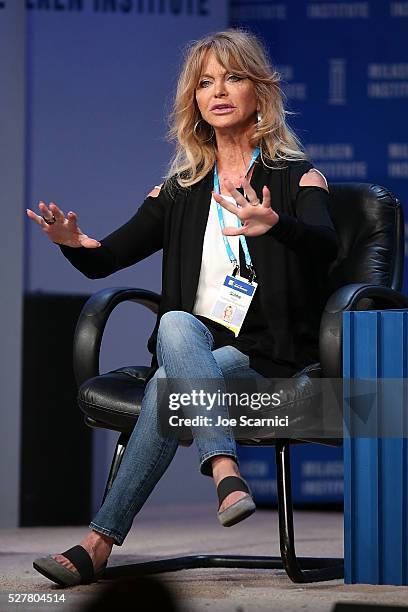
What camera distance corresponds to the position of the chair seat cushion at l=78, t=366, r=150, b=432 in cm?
257

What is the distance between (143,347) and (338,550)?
1454 millimetres

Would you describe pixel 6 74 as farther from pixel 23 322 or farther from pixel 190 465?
pixel 190 465

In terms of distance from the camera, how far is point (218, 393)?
2.40 metres

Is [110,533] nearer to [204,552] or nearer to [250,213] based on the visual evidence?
[250,213]

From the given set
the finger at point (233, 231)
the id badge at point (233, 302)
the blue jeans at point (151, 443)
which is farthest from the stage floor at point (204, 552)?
the finger at point (233, 231)

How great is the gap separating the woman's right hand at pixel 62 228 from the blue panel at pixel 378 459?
2.26 ft

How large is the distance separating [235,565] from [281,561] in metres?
0.14

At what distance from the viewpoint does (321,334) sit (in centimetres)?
252

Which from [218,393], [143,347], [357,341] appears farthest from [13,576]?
[143,347]

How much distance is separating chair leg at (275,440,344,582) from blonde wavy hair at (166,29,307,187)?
754 mm

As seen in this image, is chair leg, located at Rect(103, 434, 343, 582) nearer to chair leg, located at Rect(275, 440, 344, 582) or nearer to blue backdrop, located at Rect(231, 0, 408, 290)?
chair leg, located at Rect(275, 440, 344, 582)

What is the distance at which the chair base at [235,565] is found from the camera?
261 centimetres

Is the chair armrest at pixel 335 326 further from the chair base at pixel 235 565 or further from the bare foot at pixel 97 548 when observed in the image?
the bare foot at pixel 97 548

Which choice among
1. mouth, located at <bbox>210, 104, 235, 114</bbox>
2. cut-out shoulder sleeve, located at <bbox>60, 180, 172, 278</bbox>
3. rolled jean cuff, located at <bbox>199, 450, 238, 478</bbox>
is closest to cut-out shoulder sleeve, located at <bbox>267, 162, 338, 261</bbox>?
mouth, located at <bbox>210, 104, 235, 114</bbox>
